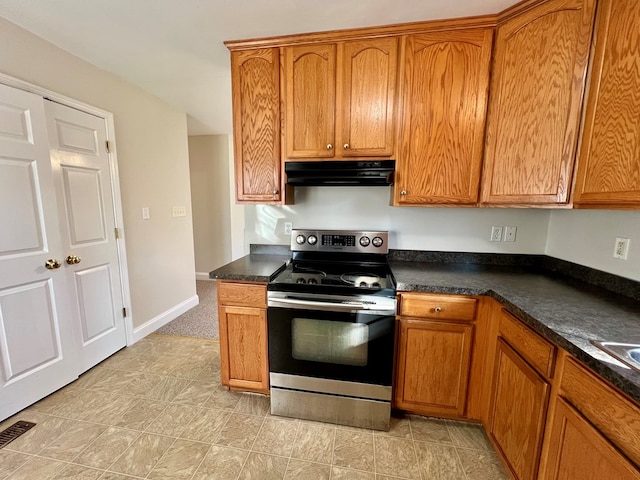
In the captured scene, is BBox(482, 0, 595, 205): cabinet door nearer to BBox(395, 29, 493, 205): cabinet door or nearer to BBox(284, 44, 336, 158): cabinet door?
BBox(395, 29, 493, 205): cabinet door

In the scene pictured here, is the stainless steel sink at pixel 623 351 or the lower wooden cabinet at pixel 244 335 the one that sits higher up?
the stainless steel sink at pixel 623 351

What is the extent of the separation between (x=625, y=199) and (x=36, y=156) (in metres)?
3.20

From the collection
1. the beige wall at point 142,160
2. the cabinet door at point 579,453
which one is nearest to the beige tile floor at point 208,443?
the cabinet door at point 579,453

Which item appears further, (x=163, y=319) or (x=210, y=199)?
(x=210, y=199)

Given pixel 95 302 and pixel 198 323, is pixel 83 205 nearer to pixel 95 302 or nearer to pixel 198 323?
pixel 95 302

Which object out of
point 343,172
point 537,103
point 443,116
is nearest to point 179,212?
point 343,172

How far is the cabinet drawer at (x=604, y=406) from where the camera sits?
74 centimetres

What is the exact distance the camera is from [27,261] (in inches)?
68.2

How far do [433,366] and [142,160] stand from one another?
3.05 meters

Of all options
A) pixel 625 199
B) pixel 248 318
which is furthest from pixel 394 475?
pixel 625 199

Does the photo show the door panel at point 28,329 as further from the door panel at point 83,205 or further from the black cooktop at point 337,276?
the black cooktop at point 337,276

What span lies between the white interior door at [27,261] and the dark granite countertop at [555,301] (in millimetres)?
2331

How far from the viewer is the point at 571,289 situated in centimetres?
148

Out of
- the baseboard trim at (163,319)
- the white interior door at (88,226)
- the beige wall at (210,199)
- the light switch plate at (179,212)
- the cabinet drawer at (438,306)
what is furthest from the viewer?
the beige wall at (210,199)
